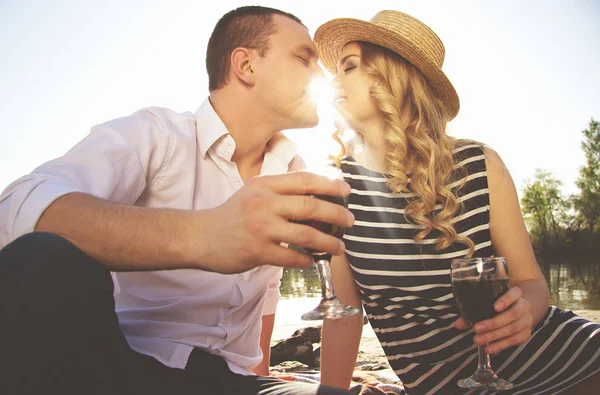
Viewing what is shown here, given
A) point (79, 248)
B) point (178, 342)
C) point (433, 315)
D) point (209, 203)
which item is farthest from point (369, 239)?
point (79, 248)

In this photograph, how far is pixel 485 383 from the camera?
1.93 metres

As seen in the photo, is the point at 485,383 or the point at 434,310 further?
the point at 434,310

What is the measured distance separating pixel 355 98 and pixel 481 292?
64.5 inches

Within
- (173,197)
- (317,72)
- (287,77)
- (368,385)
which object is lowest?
(368,385)

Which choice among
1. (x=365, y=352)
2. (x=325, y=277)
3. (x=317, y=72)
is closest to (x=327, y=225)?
(x=325, y=277)

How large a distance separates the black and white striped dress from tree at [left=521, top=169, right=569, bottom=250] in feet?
131

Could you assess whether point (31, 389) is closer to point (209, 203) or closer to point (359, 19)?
A: point (209, 203)

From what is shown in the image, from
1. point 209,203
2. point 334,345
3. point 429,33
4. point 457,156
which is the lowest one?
point 334,345

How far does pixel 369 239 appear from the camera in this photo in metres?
2.75

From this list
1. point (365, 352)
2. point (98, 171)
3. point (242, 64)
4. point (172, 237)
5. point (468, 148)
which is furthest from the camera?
point (365, 352)

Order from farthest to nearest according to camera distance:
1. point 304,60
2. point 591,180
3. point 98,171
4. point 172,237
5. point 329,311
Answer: point 591,180 < point 304,60 < point 98,171 < point 329,311 < point 172,237

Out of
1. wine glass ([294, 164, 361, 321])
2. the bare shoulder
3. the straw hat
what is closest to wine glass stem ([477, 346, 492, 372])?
wine glass ([294, 164, 361, 321])

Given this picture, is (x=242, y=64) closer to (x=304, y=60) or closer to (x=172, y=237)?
(x=304, y=60)

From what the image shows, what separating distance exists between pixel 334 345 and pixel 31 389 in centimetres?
207
